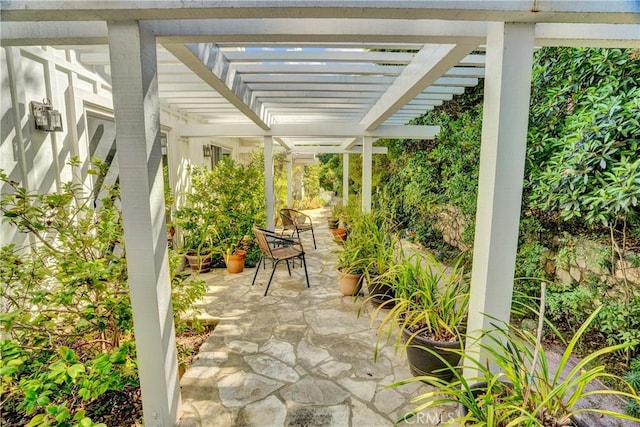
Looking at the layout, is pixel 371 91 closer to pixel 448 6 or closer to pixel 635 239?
pixel 448 6

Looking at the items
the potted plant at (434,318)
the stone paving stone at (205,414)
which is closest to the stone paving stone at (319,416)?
the stone paving stone at (205,414)

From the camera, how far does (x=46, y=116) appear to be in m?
2.31

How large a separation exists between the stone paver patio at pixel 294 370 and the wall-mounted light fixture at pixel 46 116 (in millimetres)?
2214

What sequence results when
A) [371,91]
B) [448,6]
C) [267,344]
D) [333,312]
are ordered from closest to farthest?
1. [448,6]
2. [267,344]
3. [333,312]
4. [371,91]

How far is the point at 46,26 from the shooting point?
1.64m

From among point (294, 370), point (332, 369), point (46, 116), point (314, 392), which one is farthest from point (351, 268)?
point (46, 116)

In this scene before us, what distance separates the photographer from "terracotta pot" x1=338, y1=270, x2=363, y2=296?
3596mm

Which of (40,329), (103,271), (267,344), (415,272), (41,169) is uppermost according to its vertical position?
(41,169)

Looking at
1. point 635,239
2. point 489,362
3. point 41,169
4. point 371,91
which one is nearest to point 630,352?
point 635,239

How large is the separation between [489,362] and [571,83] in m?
2.74

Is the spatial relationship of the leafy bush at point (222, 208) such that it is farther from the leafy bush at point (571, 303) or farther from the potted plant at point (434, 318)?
the leafy bush at point (571, 303)

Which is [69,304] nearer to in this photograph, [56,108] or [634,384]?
[56,108]

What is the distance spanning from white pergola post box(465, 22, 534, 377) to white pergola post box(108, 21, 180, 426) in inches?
70.3

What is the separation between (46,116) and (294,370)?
2809 millimetres
